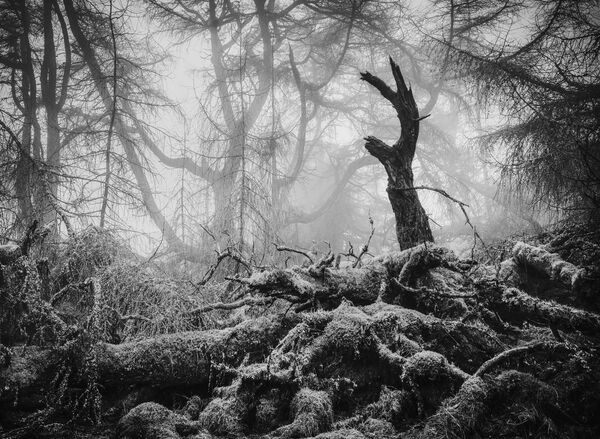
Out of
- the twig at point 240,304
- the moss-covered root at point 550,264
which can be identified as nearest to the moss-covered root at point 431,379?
the twig at point 240,304

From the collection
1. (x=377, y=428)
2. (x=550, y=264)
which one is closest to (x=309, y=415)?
(x=377, y=428)

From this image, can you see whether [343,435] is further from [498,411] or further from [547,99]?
[547,99]

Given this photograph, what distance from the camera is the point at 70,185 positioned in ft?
13.5

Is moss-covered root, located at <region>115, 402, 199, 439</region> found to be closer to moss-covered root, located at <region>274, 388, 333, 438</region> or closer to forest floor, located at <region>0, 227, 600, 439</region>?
forest floor, located at <region>0, 227, 600, 439</region>

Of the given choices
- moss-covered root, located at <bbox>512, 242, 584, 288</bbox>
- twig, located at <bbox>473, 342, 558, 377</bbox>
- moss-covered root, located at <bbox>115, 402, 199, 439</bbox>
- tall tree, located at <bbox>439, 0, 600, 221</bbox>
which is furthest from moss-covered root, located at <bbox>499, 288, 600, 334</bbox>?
tall tree, located at <bbox>439, 0, 600, 221</bbox>

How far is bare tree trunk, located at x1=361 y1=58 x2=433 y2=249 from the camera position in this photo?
3752mm

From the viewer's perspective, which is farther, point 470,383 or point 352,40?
point 352,40

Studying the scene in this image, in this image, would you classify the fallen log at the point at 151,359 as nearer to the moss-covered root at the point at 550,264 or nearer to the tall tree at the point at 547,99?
the moss-covered root at the point at 550,264

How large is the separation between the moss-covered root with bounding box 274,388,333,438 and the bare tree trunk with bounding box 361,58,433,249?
7.64ft

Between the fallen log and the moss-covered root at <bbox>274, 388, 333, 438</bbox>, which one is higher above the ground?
the fallen log

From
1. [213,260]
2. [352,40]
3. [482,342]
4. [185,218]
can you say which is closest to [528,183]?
[482,342]

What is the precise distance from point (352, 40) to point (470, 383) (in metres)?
10.9

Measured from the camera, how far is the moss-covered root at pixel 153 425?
1.57 m

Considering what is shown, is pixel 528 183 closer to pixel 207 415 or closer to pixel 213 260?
pixel 213 260
